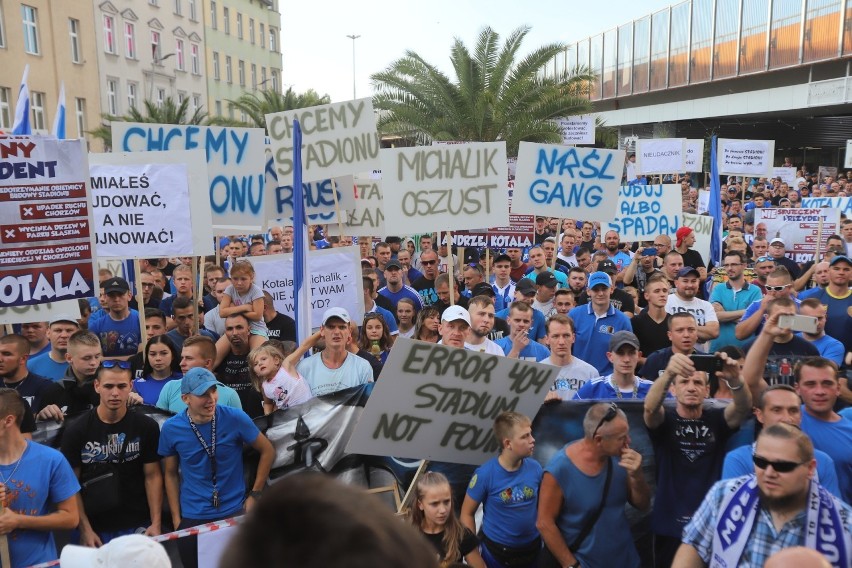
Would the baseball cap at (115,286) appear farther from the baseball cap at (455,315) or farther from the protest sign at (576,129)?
the protest sign at (576,129)

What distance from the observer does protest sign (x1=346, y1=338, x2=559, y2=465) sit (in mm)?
4352

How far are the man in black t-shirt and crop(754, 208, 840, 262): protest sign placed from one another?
390 inches

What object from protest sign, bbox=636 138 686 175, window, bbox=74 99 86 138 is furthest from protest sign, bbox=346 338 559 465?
window, bbox=74 99 86 138

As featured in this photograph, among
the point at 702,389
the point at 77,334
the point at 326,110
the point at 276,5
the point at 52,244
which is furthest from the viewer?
the point at 276,5

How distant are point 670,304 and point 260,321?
3663 mm

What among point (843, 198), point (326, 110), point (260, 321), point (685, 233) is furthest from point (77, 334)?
point (843, 198)

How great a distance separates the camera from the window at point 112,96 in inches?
1510

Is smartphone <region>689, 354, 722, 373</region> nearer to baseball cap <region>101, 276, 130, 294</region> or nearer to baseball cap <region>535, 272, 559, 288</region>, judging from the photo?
baseball cap <region>535, 272, 559, 288</region>

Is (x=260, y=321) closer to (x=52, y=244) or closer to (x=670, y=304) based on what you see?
(x=52, y=244)

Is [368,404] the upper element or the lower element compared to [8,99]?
lower

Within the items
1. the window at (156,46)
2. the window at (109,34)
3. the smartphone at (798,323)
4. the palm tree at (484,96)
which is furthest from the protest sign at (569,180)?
the window at (156,46)

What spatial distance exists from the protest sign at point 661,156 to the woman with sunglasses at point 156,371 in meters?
14.7

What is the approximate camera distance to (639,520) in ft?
14.1

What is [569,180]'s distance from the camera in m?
8.73
